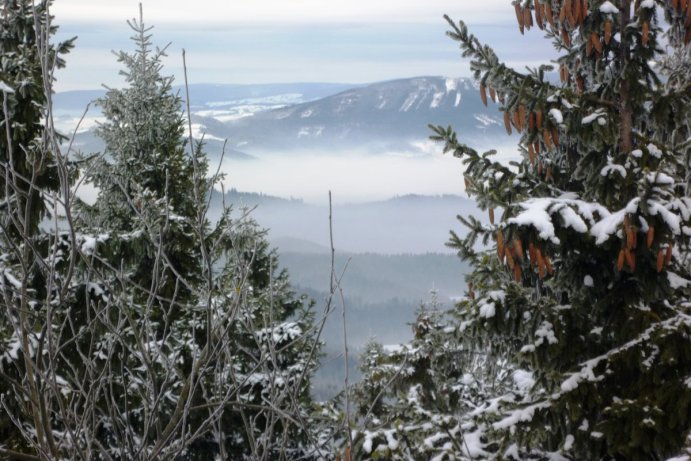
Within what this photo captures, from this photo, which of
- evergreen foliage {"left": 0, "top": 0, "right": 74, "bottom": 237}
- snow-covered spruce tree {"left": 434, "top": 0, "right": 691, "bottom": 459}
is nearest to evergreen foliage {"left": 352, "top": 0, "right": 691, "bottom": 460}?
snow-covered spruce tree {"left": 434, "top": 0, "right": 691, "bottom": 459}

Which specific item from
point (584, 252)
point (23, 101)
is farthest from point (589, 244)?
point (23, 101)

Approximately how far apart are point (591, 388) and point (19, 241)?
687 cm

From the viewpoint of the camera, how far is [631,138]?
21.4 feet

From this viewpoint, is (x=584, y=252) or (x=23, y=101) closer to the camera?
(x=584, y=252)

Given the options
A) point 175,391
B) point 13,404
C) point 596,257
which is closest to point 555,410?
point 596,257

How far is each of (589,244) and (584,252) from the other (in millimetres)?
135

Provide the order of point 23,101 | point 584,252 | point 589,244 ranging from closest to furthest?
point 589,244 < point 584,252 < point 23,101

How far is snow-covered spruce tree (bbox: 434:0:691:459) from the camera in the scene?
17.0ft

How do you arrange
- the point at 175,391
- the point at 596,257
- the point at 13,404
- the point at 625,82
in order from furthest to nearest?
the point at 175,391 < the point at 13,404 < the point at 625,82 < the point at 596,257

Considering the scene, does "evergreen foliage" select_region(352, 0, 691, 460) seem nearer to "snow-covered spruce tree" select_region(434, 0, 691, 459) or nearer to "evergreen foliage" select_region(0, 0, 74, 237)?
"snow-covered spruce tree" select_region(434, 0, 691, 459)

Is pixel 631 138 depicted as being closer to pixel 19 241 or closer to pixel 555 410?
pixel 555 410

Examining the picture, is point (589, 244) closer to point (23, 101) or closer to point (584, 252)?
point (584, 252)

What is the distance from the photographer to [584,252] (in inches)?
228

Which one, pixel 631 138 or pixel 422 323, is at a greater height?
pixel 631 138
